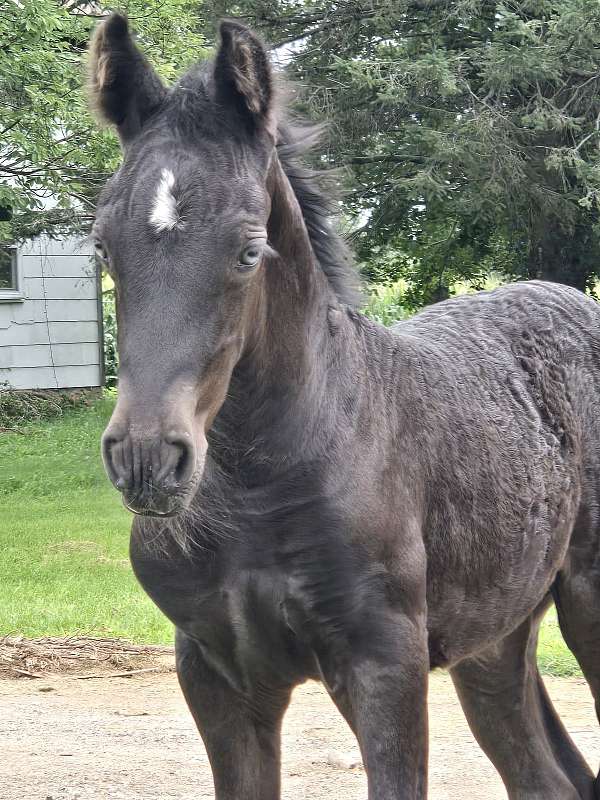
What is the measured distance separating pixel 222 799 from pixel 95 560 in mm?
6190

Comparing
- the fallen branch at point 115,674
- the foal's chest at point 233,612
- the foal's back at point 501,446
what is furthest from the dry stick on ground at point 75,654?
the foal's chest at point 233,612

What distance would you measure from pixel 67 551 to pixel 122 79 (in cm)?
714

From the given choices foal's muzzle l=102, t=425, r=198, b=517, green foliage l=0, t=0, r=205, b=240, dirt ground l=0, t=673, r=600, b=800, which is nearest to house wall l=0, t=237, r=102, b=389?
green foliage l=0, t=0, r=205, b=240

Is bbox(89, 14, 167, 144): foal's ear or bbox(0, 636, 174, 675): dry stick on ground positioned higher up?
bbox(89, 14, 167, 144): foal's ear

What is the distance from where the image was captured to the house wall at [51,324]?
658 inches

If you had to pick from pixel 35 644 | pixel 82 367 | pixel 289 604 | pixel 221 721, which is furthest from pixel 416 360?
pixel 82 367

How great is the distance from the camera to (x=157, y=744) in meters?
5.02

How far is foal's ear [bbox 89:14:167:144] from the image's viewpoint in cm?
249

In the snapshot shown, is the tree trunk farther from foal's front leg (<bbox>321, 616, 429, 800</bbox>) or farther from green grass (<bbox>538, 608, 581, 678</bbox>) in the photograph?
foal's front leg (<bbox>321, 616, 429, 800</bbox>)

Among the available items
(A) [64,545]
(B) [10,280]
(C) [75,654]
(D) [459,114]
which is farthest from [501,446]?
(B) [10,280]

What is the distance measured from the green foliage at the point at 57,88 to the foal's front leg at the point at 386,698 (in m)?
7.11

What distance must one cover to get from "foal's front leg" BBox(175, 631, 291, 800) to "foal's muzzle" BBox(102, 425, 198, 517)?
88cm

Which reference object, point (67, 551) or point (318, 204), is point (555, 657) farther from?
point (67, 551)

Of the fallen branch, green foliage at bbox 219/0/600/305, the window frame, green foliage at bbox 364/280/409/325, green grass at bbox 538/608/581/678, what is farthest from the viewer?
green foliage at bbox 364/280/409/325
